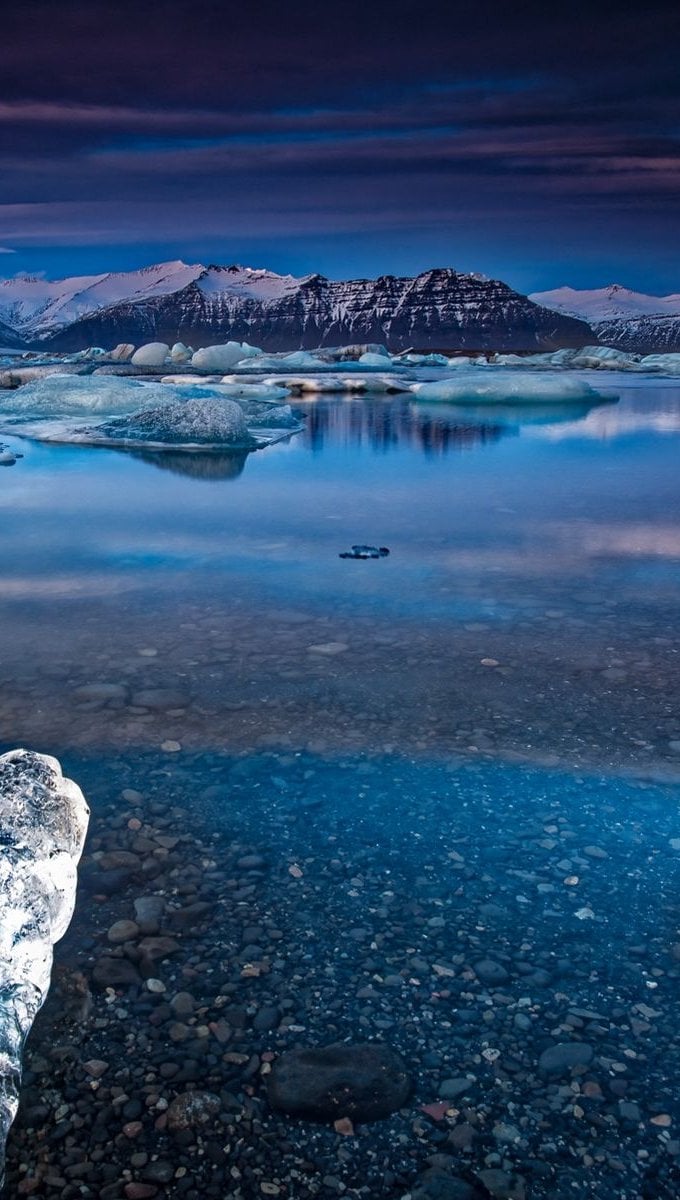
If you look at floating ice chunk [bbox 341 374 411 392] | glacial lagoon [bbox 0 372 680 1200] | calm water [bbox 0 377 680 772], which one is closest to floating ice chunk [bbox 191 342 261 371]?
floating ice chunk [bbox 341 374 411 392]

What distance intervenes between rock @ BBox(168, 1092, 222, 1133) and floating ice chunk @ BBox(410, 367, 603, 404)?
59.7 ft

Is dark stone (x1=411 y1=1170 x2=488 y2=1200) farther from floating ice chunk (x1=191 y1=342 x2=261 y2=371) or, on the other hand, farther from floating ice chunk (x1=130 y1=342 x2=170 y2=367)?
floating ice chunk (x1=130 y1=342 x2=170 y2=367)

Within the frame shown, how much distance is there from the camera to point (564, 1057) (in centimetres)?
159

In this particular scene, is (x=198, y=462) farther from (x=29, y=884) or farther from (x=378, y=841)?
(x=29, y=884)

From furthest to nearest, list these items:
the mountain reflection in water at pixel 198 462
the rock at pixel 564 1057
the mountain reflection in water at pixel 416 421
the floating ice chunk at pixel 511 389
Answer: the floating ice chunk at pixel 511 389 → the mountain reflection in water at pixel 416 421 → the mountain reflection in water at pixel 198 462 → the rock at pixel 564 1057

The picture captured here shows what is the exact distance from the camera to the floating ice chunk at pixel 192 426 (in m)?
10.5

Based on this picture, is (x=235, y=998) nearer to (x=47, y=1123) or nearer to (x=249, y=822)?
(x=47, y=1123)

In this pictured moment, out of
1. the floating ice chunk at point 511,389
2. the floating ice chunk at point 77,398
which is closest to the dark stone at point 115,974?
the floating ice chunk at point 77,398

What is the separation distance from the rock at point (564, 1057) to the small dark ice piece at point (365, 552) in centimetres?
375

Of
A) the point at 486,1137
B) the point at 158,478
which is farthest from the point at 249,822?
the point at 158,478

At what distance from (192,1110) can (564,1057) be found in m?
0.66

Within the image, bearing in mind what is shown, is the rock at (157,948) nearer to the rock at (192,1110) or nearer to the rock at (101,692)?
the rock at (192,1110)

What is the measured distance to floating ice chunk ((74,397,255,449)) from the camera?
414 inches

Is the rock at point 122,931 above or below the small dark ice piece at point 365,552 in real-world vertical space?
below
